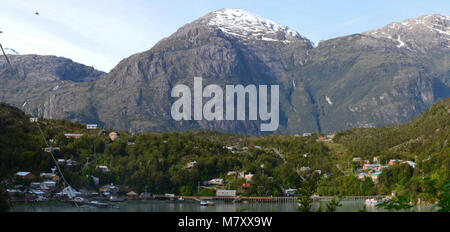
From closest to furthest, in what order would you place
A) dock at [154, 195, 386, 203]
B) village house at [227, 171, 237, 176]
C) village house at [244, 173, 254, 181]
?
1. dock at [154, 195, 386, 203]
2. village house at [244, 173, 254, 181]
3. village house at [227, 171, 237, 176]

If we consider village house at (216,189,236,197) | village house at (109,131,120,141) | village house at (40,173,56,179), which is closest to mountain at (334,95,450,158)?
village house at (216,189,236,197)

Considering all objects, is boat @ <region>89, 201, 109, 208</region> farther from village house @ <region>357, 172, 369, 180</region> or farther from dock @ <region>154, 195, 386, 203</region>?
village house @ <region>357, 172, 369, 180</region>

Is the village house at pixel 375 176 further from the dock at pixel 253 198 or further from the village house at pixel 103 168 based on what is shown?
the village house at pixel 103 168

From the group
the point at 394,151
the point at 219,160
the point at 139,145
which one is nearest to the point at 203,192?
the point at 219,160

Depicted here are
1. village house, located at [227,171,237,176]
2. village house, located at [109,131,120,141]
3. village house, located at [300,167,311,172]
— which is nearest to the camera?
village house, located at [227,171,237,176]

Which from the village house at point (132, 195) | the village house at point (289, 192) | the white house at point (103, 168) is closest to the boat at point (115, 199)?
the village house at point (132, 195)

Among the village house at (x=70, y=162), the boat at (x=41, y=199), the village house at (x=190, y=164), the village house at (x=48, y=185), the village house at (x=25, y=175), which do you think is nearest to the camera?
the boat at (x=41, y=199)

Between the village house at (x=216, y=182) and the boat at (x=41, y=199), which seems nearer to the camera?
the boat at (x=41, y=199)

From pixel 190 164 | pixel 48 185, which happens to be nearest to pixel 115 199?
pixel 48 185

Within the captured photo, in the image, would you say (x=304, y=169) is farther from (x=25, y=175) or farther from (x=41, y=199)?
(x=25, y=175)

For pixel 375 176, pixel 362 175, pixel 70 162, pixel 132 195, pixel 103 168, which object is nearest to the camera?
pixel 132 195

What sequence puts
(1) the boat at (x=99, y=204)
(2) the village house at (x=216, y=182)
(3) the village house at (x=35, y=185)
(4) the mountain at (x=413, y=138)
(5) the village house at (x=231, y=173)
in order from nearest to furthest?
(1) the boat at (x=99, y=204) < (3) the village house at (x=35, y=185) < (2) the village house at (x=216, y=182) < (5) the village house at (x=231, y=173) < (4) the mountain at (x=413, y=138)
